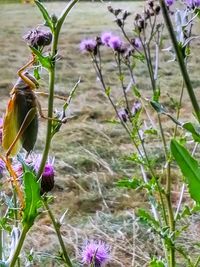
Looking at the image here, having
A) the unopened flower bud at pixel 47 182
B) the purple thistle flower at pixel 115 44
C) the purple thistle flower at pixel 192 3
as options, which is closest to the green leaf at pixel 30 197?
the unopened flower bud at pixel 47 182

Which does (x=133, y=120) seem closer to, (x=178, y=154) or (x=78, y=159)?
(x=178, y=154)

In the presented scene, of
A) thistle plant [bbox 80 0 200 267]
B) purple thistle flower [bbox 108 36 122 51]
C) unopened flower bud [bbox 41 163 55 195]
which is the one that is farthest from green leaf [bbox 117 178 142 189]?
purple thistle flower [bbox 108 36 122 51]

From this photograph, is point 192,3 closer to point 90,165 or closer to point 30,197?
point 30,197

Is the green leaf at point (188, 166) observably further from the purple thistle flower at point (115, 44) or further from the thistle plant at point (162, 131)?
the purple thistle flower at point (115, 44)

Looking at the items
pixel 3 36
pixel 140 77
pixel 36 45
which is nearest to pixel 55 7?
pixel 3 36

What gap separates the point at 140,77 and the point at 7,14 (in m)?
2.94

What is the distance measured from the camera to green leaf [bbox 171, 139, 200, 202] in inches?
21.4

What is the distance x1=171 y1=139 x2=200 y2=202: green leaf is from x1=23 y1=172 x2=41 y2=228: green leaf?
0.40ft

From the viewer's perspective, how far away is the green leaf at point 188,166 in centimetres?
54

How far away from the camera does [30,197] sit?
59 cm

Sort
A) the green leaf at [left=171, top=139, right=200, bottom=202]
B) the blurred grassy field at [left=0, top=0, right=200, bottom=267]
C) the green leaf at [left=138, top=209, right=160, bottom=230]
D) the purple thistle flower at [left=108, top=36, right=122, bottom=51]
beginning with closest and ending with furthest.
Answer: the green leaf at [left=171, top=139, right=200, bottom=202], the green leaf at [left=138, top=209, right=160, bottom=230], the purple thistle flower at [left=108, top=36, right=122, bottom=51], the blurred grassy field at [left=0, top=0, right=200, bottom=267]

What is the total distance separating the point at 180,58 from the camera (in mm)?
590

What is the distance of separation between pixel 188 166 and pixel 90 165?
1.94 meters

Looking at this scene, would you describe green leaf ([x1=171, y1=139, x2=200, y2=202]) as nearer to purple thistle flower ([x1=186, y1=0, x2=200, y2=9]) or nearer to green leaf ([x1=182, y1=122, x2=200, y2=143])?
green leaf ([x1=182, y1=122, x2=200, y2=143])
